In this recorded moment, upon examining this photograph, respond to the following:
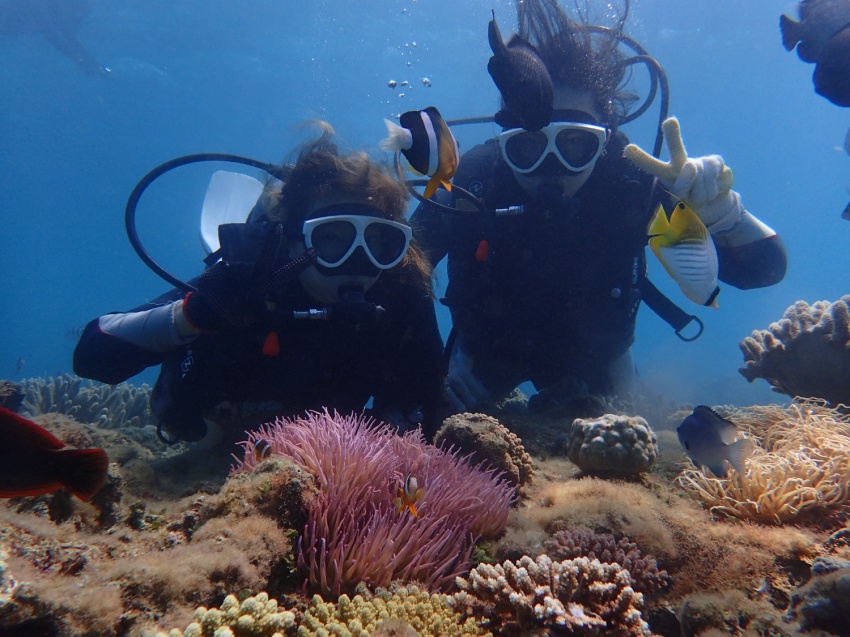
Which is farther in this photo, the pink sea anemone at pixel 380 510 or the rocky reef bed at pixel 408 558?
the pink sea anemone at pixel 380 510

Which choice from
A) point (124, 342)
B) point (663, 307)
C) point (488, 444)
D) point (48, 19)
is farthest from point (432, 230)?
point (48, 19)

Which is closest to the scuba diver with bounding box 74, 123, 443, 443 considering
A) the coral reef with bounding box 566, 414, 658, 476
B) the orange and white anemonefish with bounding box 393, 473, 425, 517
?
the coral reef with bounding box 566, 414, 658, 476

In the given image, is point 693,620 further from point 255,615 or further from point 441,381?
point 441,381

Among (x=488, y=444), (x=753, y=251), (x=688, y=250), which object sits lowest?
(x=488, y=444)

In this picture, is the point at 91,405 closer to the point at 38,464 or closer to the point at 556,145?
the point at 38,464

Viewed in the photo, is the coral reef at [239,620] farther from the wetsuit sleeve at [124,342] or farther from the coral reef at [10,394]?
the coral reef at [10,394]

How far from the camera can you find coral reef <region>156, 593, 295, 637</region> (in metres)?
1.38

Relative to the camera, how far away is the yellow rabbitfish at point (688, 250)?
205 centimetres

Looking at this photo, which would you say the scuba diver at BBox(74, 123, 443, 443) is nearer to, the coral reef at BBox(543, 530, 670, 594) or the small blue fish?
the coral reef at BBox(543, 530, 670, 594)

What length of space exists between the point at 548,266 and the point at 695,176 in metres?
2.83

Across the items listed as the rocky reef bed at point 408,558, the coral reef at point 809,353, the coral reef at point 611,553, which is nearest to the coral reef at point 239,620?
the rocky reef bed at point 408,558

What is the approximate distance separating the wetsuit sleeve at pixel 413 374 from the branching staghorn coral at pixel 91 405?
15.6 ft

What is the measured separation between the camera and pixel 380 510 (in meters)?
2.18

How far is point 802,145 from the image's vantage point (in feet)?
219
